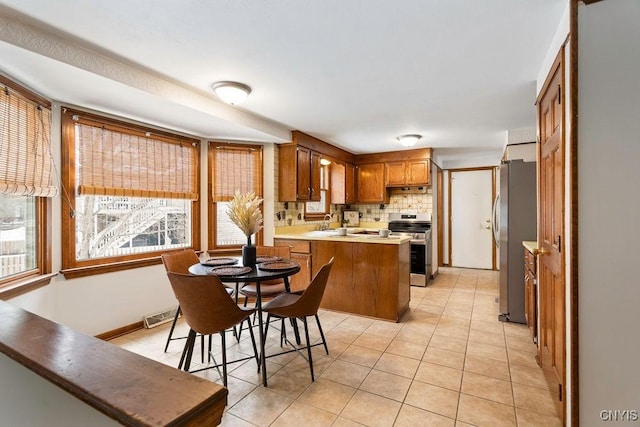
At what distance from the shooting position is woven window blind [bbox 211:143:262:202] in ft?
13.1

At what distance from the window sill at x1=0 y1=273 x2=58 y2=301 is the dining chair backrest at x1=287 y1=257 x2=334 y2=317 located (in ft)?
6.16

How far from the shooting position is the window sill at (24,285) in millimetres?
2061

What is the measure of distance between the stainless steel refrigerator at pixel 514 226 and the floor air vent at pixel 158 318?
3.71m

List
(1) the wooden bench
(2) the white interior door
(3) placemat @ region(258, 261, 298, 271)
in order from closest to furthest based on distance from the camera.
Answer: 1. (1) the wooden bench
2. (3) placemat @ region(258, 261, 298, 271)
3. (2) the white interior door

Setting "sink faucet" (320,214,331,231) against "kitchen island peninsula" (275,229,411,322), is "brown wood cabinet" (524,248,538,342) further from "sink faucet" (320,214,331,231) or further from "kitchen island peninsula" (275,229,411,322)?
"sink faucet" (320,214,331,231)

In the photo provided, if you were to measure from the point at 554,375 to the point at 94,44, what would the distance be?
143 inches

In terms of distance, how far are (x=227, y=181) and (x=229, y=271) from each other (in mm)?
1982

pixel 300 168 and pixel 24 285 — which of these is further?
pixel 300 168

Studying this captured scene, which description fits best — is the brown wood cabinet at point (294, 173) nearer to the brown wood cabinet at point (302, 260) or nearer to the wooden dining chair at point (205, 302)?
the brown wood cabinet at point (302, 260)

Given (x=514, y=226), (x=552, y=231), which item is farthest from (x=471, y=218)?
(x=552, y=231)

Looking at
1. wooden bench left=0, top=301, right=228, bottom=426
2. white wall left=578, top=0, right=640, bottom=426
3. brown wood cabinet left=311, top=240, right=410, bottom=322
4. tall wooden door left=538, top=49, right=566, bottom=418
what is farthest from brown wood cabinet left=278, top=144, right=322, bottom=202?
wooden bench left=0, top=301, right=228, bottom=426

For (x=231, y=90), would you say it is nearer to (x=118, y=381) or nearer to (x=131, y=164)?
(x=131, y=164)

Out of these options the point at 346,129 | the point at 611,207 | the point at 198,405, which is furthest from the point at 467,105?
the point at 198,405

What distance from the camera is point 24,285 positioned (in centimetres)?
223
